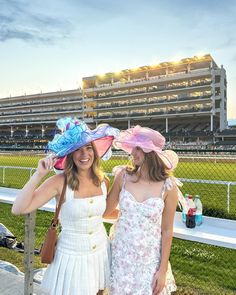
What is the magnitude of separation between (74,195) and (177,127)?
78273 mm

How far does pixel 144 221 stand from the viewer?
7.50ft

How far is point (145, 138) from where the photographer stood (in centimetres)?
240

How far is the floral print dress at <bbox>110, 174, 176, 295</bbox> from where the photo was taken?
2.27 meters

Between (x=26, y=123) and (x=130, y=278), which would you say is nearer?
(x=130, y=278)

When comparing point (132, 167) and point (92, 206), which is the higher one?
point (132, 167)

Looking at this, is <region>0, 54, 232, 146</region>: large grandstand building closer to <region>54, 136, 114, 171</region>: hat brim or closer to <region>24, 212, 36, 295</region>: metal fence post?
<region>24, 212, 36, 295</region>: metal fence post

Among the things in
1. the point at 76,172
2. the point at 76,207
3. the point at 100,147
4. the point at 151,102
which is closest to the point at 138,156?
the point at 100,147

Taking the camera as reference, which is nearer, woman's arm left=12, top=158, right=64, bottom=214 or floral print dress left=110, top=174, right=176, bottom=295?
woman's arm left=12, top=158, right=64, bottom=214

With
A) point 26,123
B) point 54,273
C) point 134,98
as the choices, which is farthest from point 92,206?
point 26,123

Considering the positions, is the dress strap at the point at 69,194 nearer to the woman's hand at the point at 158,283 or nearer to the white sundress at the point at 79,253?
the white sundress at the point at 79,253

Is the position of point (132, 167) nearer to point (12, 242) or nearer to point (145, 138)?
point (145, 138)

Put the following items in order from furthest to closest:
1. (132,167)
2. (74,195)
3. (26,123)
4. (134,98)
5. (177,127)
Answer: (26,123) < (134,98) < (177,127) < (132,167) < (74,195)

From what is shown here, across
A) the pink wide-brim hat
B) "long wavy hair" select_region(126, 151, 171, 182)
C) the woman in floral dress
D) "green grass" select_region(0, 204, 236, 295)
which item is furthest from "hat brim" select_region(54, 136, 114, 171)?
"green grass" select_region(0, 204, 236, 295)

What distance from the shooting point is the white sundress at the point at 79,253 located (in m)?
2.25
